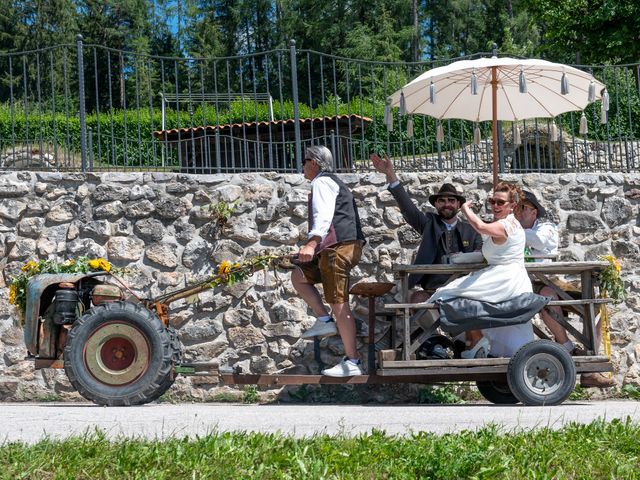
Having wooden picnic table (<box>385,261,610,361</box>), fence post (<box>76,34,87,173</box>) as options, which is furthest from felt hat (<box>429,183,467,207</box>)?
fence post (<box>76,34,87,173</box>)

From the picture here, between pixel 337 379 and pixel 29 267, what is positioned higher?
pixel 29 267

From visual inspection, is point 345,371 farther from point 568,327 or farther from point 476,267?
point 568,327

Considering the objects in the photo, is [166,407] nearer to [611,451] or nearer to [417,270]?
[417,270]

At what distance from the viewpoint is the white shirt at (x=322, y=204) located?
7.43 m

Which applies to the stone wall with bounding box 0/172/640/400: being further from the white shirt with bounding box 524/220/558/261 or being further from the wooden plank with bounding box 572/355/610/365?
the wooden plank with bounding box 572/355/610/365

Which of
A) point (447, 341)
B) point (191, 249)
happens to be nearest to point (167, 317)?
point (191, 249)

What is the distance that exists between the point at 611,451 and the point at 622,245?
4601 millimetres

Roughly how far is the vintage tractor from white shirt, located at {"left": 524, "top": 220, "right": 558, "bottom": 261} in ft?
9.74

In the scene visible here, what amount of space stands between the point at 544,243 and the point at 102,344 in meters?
3.61

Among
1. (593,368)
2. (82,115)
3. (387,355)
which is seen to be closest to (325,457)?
(387,355)

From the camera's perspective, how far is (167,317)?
307 inches

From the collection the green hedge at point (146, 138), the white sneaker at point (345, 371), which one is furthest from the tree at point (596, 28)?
the white sneaker at point (345, 371)

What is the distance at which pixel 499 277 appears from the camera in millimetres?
7160

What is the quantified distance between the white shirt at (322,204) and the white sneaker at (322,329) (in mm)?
716
